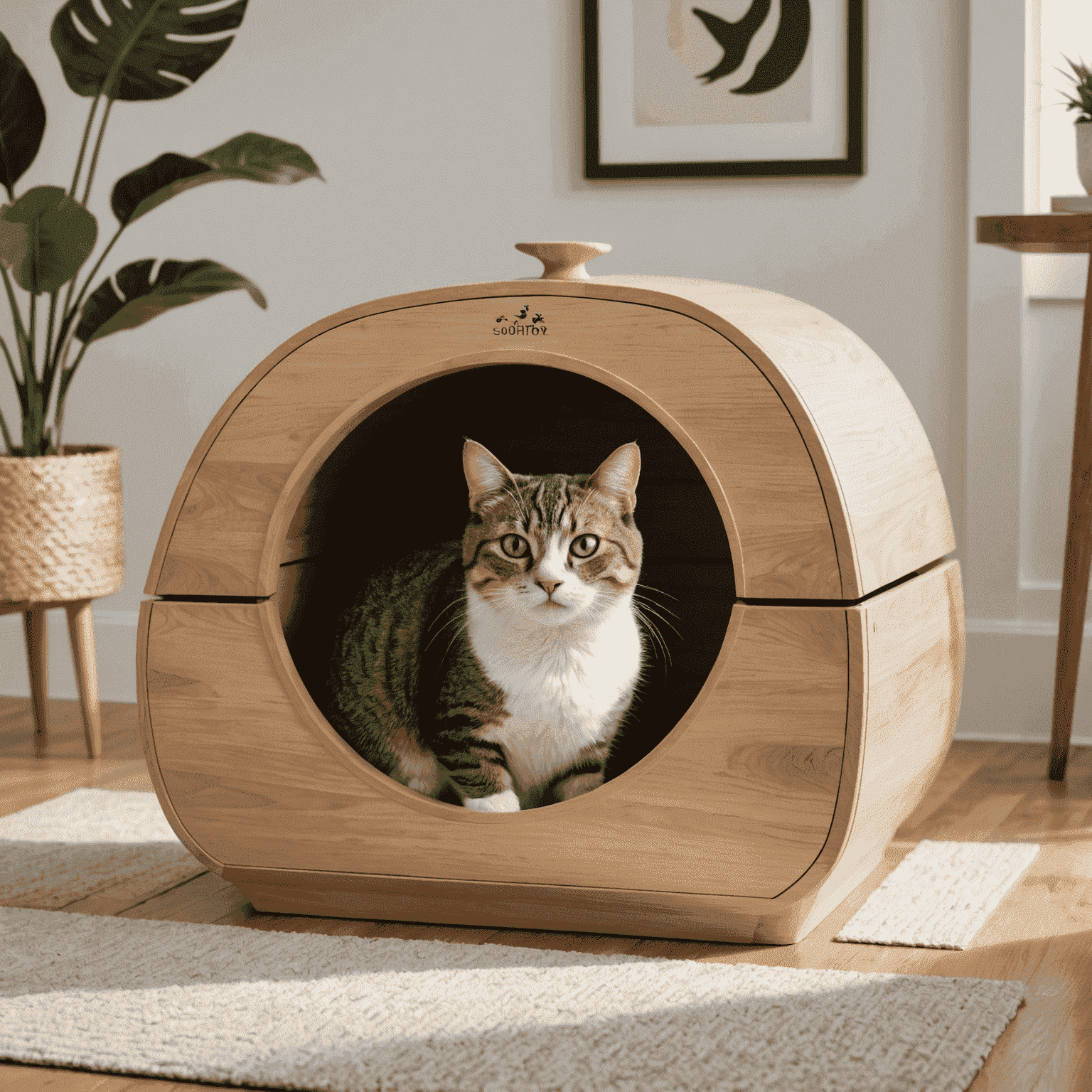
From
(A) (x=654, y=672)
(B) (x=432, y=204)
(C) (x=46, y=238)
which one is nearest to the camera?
(A) (x=654, y=672)

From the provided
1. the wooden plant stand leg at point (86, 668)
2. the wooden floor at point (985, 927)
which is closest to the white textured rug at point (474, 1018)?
the wooden floor at point (985, 927)

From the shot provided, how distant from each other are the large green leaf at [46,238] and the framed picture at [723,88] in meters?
0.91

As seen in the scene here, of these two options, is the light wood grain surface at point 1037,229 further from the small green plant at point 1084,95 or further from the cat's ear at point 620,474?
the cat's ear at point 620,474

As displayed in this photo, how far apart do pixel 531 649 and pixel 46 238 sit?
1.25 m

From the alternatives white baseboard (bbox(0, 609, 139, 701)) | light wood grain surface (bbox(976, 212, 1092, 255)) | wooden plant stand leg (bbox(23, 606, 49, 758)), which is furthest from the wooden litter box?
white baseboard (bbox(0, 609, 139, 701))

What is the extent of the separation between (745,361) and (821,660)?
31cm

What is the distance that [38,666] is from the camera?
255cm

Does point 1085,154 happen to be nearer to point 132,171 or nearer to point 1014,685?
point 1014,685

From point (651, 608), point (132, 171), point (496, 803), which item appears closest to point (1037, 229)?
point (651, 608)

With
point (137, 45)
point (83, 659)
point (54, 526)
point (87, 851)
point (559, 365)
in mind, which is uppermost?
point (137, 45)

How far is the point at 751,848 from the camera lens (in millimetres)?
1397

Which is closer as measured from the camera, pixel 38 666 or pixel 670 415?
pixel 670 415

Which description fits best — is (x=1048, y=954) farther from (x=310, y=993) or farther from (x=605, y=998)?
(x=310, y=993)

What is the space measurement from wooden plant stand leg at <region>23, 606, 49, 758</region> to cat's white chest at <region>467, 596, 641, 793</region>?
1.30 metres
